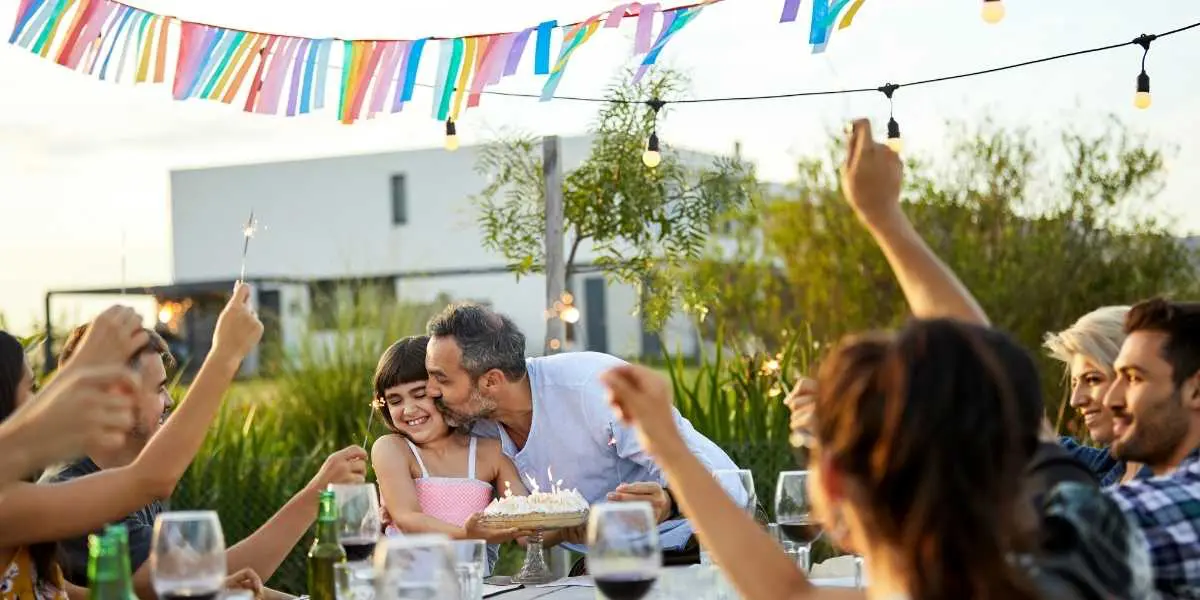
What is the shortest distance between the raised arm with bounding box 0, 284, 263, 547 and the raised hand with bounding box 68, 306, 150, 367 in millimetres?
226

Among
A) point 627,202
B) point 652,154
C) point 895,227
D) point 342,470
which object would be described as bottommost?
point 342,470

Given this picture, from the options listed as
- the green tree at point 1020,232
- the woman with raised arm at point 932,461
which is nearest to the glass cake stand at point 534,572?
the woman with raised arm at point 932,461

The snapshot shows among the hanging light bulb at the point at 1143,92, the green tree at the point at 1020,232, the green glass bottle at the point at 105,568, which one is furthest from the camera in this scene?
the green tree at the point at 1020,232

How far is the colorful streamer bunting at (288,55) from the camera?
5.05 meters

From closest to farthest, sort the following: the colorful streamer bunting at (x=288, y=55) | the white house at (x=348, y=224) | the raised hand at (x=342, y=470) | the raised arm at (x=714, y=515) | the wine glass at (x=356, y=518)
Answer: the raised arm at (x=714, y=515) → the wine glass at (x=356, y=518) → the raised hand at (x=342, y=470) → the colorful streamer bunting at (x=288, y=55) → the white house at (x=348, y=224)

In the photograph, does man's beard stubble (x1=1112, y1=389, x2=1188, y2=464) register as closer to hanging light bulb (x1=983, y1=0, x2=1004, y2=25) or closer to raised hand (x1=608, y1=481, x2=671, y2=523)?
raised hand (x1=608, y1=481, x2=671, y2=523)

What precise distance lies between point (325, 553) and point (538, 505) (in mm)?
1063

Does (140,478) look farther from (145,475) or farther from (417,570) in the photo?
(417,570)

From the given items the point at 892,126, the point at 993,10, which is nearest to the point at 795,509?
the point at 993,10

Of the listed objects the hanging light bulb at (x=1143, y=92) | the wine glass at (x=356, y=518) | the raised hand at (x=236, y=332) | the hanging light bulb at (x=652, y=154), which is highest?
the hanging light bulb at (x=1143, y=92)

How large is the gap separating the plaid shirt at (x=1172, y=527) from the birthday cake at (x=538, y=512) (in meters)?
1.79

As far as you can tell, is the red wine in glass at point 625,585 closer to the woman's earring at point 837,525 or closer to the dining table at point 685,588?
the dining table at point 685,588

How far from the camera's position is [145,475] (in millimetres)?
2707

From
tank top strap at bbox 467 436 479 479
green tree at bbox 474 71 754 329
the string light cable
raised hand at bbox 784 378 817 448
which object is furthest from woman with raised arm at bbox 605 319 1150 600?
green tree at bbox 474 71 754 329
